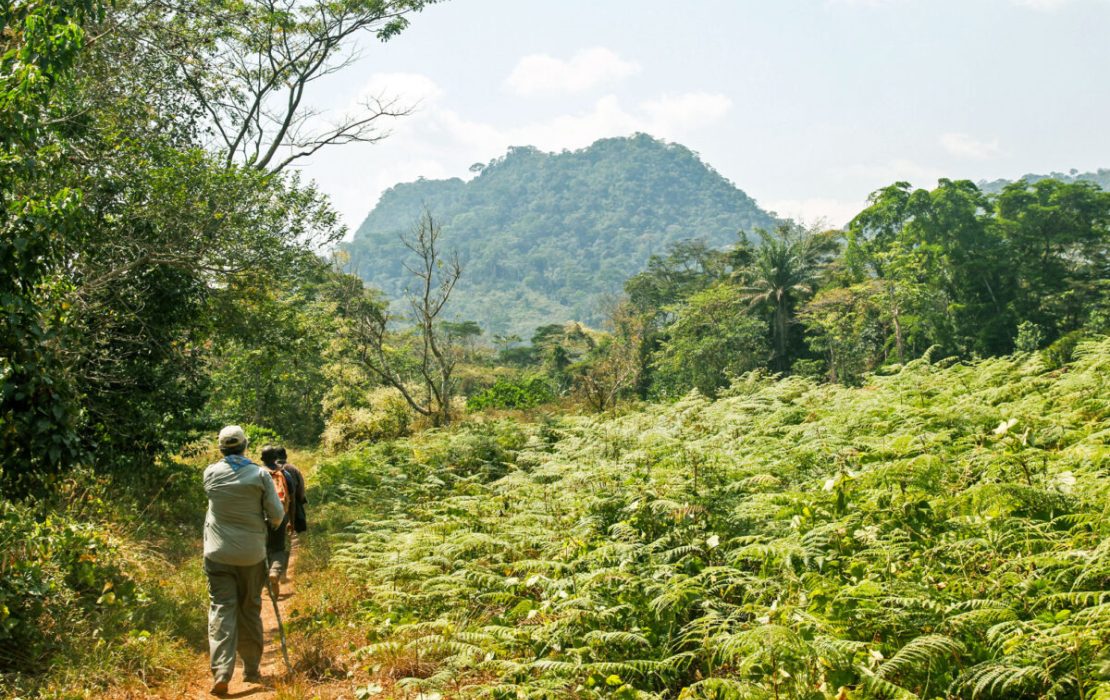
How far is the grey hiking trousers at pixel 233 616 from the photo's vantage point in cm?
547

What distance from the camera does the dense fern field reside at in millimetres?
3768

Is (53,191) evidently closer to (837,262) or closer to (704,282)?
(837,262)

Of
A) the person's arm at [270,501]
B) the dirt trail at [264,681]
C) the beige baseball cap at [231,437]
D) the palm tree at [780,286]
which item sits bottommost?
the dirt trail at [264,681]

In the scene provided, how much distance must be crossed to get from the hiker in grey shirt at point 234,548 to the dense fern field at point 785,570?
Answer: 3.20ft

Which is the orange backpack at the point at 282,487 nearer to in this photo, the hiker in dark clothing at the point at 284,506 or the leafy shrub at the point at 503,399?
the hiker in dark clothing at the point at 284,506

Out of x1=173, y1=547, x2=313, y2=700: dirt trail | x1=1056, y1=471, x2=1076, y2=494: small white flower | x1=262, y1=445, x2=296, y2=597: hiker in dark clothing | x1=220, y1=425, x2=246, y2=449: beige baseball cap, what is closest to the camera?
x1=1056, y1=471, x2=1076, y2=494: small white flower

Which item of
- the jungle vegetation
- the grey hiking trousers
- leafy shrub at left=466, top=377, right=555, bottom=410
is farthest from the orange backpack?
leafy shrub at left=466, top=377, right=555, bottom=410

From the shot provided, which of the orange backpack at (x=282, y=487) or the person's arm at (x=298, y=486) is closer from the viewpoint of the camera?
the orange backpack at (x=282, y=487)

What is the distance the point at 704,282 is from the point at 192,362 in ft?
167

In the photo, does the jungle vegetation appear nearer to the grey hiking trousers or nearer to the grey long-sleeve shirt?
the grey hiking trousers

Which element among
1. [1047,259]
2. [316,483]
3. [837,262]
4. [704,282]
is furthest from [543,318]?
[316,483]

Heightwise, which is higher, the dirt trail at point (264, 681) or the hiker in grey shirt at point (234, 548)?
the hiker in grey shirt at point (234, 548)

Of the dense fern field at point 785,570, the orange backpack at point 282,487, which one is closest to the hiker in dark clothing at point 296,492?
the orange backpack at point 282,487

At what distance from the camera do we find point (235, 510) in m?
5.59
